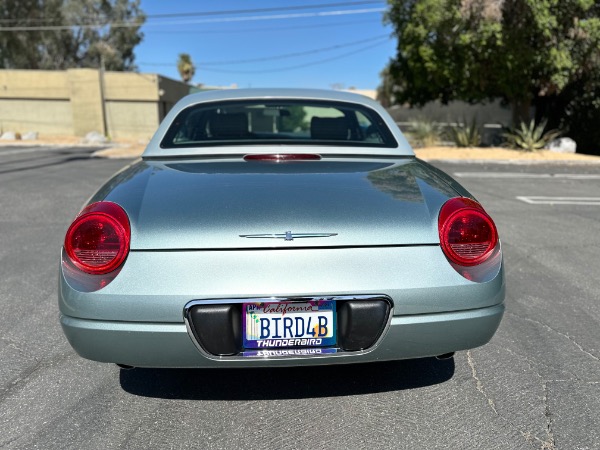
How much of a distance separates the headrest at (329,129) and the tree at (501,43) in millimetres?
13301

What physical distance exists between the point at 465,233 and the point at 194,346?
1.21 m

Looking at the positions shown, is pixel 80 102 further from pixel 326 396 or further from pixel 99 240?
pixel 326 396

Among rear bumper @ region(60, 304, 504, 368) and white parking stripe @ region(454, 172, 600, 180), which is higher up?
rear bumper @ region(60, 304, 504, 368)

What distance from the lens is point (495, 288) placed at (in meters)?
2.22

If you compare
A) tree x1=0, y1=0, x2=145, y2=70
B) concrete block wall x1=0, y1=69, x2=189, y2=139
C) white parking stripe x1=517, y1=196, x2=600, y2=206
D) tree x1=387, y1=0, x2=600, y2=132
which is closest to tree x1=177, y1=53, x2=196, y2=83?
tree x1=0, y1=0, x2=145, y2=70

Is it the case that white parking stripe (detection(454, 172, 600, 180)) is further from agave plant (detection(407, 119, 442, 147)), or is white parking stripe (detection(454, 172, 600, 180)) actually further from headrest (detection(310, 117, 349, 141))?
headrest (detection(310, 117, 349, 141))

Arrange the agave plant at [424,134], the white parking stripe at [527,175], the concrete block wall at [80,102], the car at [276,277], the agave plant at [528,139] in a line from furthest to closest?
the concrete block wall at [80,102] < the agave plant at [424,134] < the agave plant at [528,139] < the white parking stripe at [527,175] < the car at [276,277]

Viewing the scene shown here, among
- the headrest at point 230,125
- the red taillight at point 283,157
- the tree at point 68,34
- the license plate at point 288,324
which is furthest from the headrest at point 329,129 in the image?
the tree at point 68,34

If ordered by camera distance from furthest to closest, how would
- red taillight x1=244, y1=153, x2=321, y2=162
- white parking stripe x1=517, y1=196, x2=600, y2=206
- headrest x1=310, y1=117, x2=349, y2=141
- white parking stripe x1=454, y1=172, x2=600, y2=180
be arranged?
white parking stripe x1=454, y1=172, x2=600, y2=180
white parking stripe x1=517, y1=196, x2=600, y2=206
headrest x1=310, y1=117, x2=349, y2=141
red taillight x1=244, y1=153, x2=321, y2=162

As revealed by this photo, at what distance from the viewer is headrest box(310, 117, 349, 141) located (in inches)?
133

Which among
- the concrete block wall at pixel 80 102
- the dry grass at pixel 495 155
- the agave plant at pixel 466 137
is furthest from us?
the concrete block wall at pixel 80 102

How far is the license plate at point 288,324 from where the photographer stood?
206 centimetres

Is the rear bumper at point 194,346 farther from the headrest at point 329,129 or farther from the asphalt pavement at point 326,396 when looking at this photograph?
the headrest at point 329,129

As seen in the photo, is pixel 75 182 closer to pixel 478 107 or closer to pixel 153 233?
pixel 153 233
